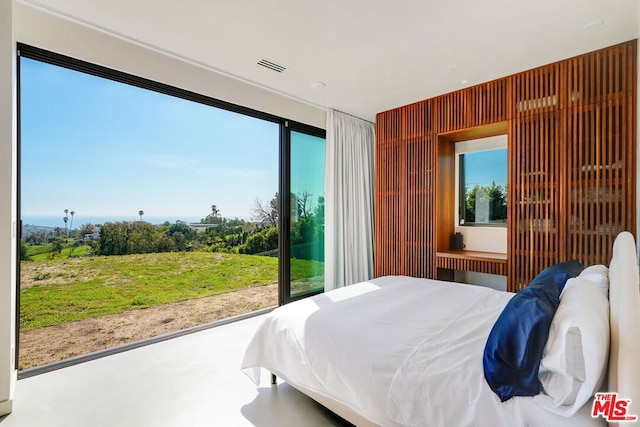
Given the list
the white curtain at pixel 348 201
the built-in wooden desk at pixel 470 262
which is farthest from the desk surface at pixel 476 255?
the white curtain at pixel 348 201

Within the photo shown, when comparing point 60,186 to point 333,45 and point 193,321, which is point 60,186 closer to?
point 193,321

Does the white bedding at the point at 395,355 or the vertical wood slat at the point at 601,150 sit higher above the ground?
the vertical wood slat at the point at 601,150

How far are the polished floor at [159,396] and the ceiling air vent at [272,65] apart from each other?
277cm

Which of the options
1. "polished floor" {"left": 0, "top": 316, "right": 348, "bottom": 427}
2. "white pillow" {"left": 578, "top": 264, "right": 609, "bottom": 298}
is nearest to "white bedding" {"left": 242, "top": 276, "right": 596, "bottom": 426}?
"polished floor" {"left": 0, "top": 316, "right": 348, "bottom": 427}

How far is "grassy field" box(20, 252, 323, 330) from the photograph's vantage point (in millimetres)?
2809

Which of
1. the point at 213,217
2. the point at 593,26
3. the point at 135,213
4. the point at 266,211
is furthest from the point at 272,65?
the point at 593,26

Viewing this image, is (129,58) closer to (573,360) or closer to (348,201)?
(348,201)

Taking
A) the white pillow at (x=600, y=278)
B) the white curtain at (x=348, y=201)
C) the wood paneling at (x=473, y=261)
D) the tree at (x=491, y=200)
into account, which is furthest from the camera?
the white curtain at (x=348, y=201)

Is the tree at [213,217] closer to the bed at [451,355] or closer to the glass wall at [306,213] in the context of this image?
the glass wall at [306,213]

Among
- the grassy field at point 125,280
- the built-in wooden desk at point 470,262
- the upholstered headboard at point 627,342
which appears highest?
the upholstered headboard at point 627,342

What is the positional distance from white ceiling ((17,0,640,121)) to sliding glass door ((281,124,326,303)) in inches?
43.0

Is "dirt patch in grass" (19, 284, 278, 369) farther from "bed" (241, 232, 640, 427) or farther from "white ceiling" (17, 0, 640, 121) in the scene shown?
"white ceiling" (17, 0, 640, 121)

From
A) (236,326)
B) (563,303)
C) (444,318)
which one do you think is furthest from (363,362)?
(236,326)

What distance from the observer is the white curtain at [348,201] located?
4.18 metres
